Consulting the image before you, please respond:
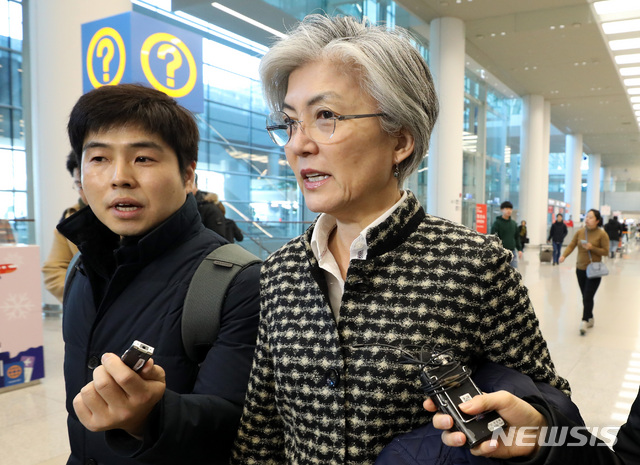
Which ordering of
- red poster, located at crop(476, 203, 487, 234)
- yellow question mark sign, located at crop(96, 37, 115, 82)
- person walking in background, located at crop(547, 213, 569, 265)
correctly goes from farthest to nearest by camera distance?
person walking in background, located at crop(547, 213, 569, 265)
red poster, located at crop(476, 203, 487, 234)
yellow question mark sign, located at crop(96, 37, 115, 82)

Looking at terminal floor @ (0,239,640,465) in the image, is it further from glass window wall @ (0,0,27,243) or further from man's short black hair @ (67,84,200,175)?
glass window wall @ (0,0,27,243)

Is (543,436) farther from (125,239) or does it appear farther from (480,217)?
(480,217)

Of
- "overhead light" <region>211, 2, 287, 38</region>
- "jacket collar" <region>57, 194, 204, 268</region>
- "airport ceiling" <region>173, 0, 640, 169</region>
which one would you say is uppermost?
"airport ceiling" <region>173, 0, 640, 169</region>

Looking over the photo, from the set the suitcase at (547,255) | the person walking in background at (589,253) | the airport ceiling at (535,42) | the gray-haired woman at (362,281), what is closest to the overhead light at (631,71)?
the airport ceiling at (535,42)

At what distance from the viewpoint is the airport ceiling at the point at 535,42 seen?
A: 11.4 m

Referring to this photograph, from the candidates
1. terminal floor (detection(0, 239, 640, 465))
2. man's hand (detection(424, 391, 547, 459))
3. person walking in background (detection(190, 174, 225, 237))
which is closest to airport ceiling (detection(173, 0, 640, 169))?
person walking in background (detection(190, 174, 225, 237))

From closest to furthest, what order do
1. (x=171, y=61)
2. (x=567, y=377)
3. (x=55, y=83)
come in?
(x=171, y=61) < (x=567, y=377) < (x=55, y=83)

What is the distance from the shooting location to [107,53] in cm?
462

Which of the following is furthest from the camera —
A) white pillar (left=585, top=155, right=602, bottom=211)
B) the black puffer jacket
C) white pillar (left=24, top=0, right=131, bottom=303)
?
white pillar (left=585, top=155, right=602, bottom=211)

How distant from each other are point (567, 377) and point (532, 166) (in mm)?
20371

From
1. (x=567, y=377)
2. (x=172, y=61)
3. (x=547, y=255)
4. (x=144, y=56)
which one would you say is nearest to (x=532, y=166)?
(x=547, y=255)

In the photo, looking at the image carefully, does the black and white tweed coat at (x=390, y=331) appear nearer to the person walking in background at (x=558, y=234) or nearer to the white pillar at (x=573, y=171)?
the person walking in background at (x=558, y=234)

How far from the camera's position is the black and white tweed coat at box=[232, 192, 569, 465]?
114cm

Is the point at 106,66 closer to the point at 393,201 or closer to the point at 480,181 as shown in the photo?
the point at 393,201
